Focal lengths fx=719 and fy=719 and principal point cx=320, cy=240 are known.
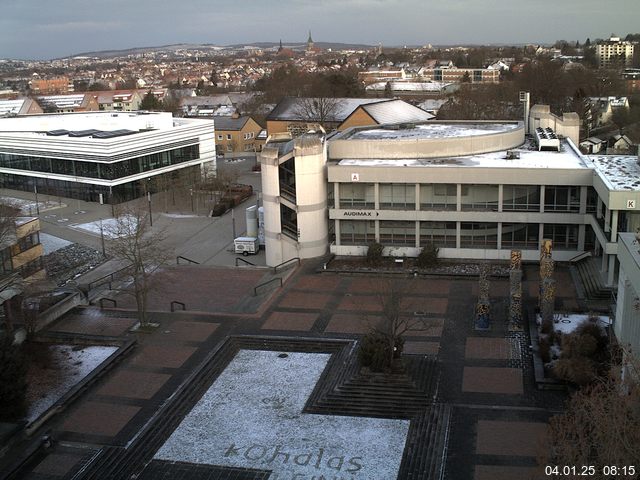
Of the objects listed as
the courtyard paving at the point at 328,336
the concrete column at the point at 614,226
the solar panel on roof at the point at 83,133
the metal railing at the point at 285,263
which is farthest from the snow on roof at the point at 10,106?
the concrete column at the point at 614,226

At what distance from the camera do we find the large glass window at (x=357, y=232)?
38719 mm

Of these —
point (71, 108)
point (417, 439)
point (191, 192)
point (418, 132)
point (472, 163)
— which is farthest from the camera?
point (71, 108)

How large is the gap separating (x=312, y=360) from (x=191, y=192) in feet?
102

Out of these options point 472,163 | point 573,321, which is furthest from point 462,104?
point 573,321

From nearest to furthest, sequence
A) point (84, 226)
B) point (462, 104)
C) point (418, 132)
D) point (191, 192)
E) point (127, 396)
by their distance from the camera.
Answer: point (127, 396)
point (418, 132)
point (84, 226)
point (191, 192)
point (462, 104)

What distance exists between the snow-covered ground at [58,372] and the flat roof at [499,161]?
16961mm

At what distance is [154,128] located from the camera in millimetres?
66438

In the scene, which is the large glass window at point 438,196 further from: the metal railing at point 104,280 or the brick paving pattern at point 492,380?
the metal railing at point 104,280

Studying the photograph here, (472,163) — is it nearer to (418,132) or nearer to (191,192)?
(418,132)

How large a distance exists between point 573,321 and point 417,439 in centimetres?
1065

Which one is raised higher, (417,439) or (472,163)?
(472,163)

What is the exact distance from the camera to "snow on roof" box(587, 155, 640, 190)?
3200 centimetres

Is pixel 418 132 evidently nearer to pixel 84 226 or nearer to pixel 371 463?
pixel 84 226

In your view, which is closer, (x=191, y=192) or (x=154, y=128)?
(x=191, y=192)
